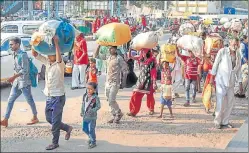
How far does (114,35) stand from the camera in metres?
6.95

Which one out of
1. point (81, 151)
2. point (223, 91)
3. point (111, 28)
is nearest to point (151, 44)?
point (111, 28)

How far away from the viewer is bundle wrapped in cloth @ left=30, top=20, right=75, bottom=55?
5.14m

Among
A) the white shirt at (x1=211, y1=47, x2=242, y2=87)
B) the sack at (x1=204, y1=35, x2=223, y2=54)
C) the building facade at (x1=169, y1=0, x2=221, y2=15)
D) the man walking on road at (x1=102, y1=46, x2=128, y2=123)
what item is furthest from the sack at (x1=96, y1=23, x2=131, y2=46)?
the building facade at (x1=169, y1=0, x2=221, y2=15)

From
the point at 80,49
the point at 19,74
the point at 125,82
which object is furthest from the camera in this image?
the point at 80,49

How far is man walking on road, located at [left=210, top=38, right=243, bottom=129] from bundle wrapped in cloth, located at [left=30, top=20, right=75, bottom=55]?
2904 mm

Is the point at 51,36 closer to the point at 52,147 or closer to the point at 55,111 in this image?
the point at 55,111

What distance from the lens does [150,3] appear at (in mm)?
57844

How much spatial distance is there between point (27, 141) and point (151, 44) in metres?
2.95

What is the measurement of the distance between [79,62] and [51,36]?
5.17m

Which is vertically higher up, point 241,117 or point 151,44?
point 151,44

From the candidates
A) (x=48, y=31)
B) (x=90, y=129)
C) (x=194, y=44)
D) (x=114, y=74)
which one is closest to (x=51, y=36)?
(x=48, y=31)

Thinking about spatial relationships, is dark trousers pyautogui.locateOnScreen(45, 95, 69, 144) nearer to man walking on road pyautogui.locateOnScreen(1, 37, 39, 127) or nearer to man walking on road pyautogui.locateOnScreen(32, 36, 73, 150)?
man walking on road pyautogui.locateOnScreen(32, 36, 73, 150)

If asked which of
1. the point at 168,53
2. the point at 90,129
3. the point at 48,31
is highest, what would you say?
the point at 48,31

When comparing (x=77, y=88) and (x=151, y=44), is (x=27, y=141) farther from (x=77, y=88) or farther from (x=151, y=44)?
(x=77, y=88)
